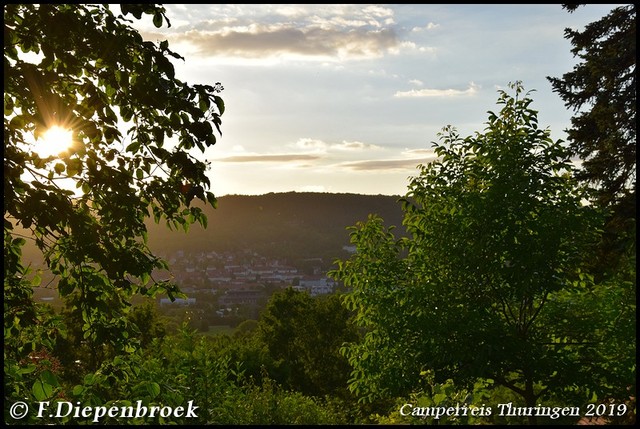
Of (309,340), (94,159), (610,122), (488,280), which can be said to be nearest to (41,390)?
(94,159)

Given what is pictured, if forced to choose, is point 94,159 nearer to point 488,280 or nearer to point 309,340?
point 488,280

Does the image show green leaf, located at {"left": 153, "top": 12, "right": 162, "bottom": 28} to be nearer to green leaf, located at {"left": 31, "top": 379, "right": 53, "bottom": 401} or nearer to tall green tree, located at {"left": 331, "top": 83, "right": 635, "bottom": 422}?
green leaf, located at {"left": 31, "top": 379, "right": 53, "bottom": 401}

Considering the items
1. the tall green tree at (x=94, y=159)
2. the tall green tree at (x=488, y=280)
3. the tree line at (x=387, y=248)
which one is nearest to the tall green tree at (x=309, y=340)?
the tree line at (x=387, y=248)

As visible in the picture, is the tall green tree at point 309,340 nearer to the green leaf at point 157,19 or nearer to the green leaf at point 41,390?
the green leaf at point 41,390

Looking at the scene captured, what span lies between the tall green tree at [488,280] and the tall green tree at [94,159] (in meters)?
6.66

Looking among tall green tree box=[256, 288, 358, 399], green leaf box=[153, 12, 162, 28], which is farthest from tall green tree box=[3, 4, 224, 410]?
tall green tree box=[256, 288, 358, 399]

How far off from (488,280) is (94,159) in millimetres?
8656

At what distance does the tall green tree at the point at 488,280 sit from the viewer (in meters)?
11.5

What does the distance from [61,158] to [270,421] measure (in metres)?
11.0

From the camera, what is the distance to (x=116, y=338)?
22.1ft

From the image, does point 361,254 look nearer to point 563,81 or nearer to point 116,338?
point 116,338

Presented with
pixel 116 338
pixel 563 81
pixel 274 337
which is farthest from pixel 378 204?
pixel 116 338

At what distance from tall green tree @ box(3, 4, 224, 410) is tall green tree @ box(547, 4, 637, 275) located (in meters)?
10.8

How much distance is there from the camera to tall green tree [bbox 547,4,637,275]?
14.5 metres
